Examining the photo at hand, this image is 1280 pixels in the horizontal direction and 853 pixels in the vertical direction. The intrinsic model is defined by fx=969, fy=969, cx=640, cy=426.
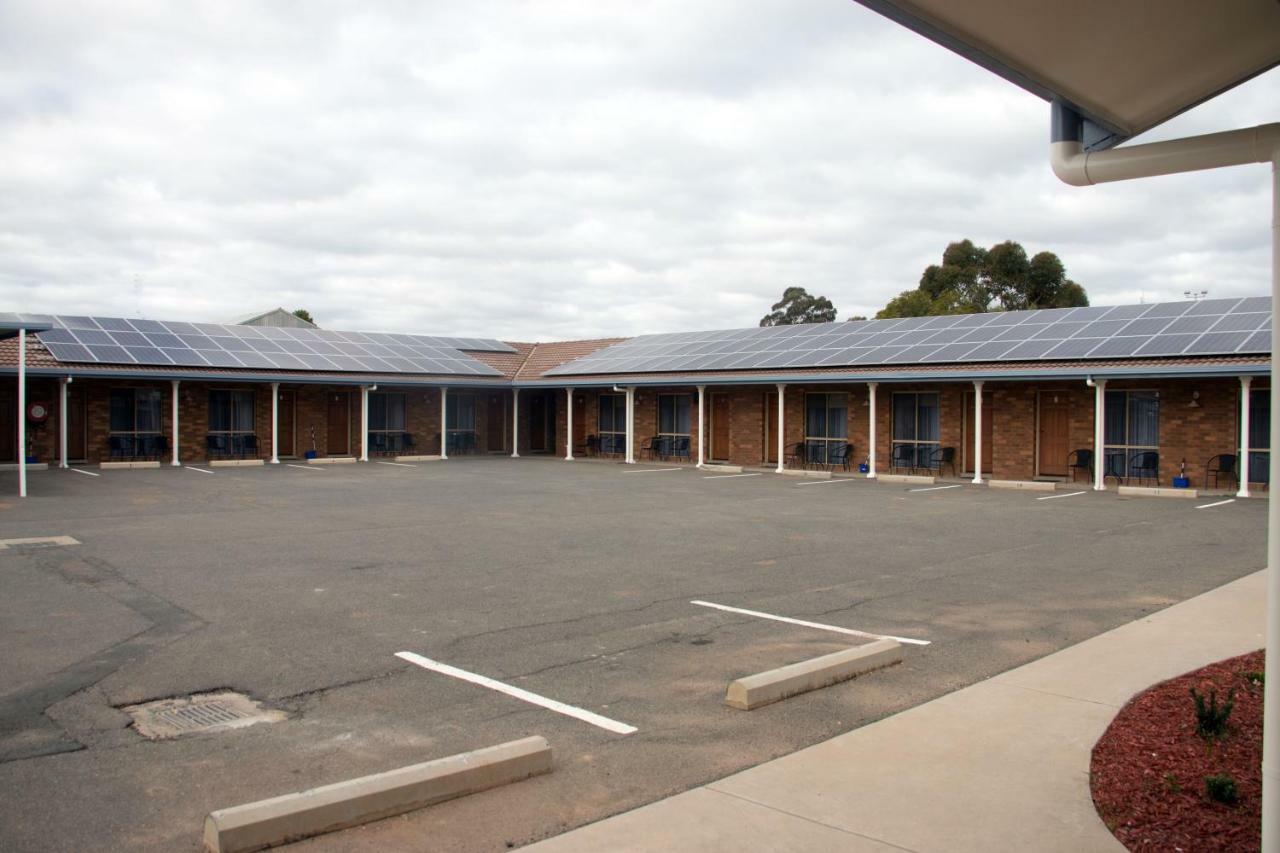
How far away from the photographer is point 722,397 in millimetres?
29531

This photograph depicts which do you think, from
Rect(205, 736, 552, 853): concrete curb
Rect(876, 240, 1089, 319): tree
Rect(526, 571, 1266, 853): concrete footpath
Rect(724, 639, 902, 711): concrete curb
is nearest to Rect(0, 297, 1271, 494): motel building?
Rect(724, 639, 902, 711): concrete curb

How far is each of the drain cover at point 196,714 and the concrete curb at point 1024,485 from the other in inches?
722

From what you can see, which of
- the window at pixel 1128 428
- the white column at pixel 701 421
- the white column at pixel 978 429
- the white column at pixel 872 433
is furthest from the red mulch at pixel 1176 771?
the white column at pixel 701 421

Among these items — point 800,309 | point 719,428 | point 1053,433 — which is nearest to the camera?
point 1053,433

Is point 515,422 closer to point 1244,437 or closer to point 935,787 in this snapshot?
point 1244,437

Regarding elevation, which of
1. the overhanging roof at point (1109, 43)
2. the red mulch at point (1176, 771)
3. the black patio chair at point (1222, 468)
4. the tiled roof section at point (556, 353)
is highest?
the tiled roof section at point (556, 353)

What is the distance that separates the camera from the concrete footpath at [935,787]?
4.02m

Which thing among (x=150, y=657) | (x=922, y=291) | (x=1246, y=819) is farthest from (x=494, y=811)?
(x=922, y=291)

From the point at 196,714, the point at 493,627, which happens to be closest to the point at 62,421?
the point at 493,627

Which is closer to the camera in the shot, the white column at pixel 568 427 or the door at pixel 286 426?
the door at pixel 286 426

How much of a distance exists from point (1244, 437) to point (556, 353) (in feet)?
81.5

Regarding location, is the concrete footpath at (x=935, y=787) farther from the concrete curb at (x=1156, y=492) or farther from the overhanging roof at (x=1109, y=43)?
the concrete curb at (x=1156, y=492)

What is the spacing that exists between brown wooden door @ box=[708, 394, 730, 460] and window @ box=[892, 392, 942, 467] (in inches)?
226

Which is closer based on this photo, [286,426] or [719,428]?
[286,426]
